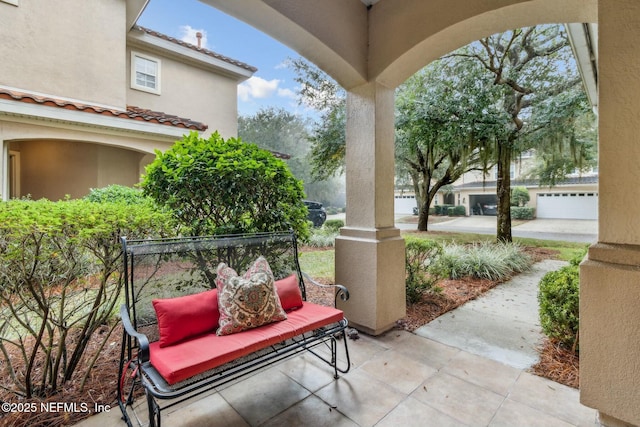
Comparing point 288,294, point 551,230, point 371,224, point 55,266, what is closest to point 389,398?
point 288,294

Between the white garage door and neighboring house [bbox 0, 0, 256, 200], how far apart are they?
21.6m

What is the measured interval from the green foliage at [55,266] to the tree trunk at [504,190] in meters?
7.95

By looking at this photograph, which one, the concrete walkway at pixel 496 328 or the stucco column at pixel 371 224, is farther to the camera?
the stucco column at pixel 371 224

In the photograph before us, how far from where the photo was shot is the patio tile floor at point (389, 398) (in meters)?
1.94

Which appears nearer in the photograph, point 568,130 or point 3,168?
point 3,168

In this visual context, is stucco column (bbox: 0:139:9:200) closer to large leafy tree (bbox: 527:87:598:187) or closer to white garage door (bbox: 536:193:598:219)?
large leafy tree (bbox: 527:87:598:187)

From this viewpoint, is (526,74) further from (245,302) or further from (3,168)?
(3,168)

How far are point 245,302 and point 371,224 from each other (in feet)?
5.28

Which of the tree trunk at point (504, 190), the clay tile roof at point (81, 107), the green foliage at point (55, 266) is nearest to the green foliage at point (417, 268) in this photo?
the green foliage at point (55, 266)

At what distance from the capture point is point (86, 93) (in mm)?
6809

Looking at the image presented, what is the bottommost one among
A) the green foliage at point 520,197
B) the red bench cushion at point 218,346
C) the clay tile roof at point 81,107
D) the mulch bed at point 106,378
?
the mulch bed at point 106,378

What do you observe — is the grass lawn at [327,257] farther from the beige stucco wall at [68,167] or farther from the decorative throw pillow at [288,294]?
the beige stucco wall at [68,167]

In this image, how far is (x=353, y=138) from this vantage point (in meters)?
3.38

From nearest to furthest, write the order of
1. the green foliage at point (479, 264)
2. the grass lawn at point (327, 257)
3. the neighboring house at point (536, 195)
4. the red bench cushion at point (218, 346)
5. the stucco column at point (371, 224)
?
the red bench cushion at point (218, 346)
the stucco column at point (371, 224)
the green foliage at point (479, 264)
the grass lawn at point (327, 257)
the neighboring house at point (536, 195)
